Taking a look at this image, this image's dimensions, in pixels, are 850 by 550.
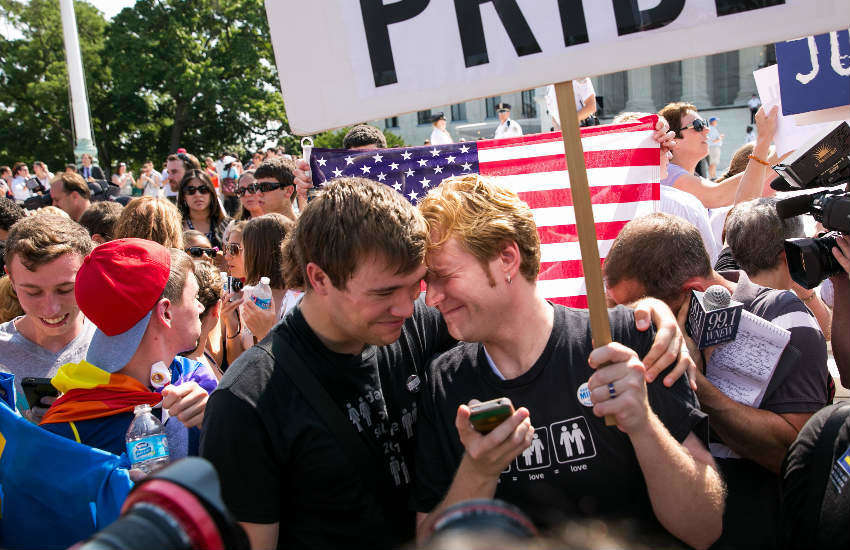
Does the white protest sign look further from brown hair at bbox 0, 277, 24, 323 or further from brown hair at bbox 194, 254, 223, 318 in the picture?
brown hair at bbox 0, 277, 24, 323

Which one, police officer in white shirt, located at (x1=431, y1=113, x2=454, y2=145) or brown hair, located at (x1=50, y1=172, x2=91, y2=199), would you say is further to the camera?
police officer in white shirt, located at (x1=431, y1=113, x2=454, y2=145)

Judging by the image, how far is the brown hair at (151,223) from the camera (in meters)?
4.41

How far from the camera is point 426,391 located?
229 centimetres

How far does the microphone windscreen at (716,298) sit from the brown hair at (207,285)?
7.85 feet

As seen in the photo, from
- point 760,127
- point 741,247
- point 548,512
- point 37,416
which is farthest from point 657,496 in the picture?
point 760,127

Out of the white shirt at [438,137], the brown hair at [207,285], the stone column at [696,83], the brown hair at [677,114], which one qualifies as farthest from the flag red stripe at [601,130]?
the stone column at [696,83]

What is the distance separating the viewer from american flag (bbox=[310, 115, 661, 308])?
425 cm

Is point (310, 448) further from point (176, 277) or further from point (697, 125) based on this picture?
point (697, 125)

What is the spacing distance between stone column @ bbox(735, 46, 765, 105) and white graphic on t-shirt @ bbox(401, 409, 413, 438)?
1232 inches

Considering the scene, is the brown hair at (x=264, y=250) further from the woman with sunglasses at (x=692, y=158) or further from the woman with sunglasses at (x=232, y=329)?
the woman with sunglasses at (x=692, y=158)

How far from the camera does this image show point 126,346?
261 centimetres

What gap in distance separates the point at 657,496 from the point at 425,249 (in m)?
0.98

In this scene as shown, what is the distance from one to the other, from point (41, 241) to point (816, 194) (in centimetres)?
329

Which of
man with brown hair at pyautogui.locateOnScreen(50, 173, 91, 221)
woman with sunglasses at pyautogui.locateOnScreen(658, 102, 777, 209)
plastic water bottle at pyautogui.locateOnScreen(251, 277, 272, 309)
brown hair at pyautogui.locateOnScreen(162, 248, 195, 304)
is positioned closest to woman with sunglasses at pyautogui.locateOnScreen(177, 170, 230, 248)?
man with brown hair at pyautogui.locateOnScreen(50, 173, 91, 221)
